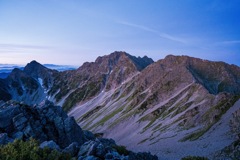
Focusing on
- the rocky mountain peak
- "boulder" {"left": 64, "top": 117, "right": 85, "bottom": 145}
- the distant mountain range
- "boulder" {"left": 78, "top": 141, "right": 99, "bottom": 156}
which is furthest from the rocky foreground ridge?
the rocky mountain peak

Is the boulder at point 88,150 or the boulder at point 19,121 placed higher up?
the boulder at point 88,150

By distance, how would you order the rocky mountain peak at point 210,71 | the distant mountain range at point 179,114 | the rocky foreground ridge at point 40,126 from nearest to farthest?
the rocky foreground ridge at point 40,126, the distant mountain range at point 179,114, the rocky mountain peak at point 210,71

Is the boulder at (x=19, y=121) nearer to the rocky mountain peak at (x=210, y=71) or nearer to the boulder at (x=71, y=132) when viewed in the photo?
the boulder at (x=71, y=132)

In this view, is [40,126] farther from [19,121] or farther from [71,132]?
[71,132]

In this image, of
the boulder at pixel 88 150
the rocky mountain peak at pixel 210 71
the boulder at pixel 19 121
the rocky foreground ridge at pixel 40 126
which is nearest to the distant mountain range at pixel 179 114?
the rocky mountain peak at pixel 210 71

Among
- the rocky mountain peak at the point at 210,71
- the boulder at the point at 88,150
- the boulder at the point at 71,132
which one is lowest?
the boulder at the point at 71,132

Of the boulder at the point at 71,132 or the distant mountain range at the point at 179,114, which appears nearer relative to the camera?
the distant mountain range at the point at 179,114

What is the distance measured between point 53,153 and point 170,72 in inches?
5509

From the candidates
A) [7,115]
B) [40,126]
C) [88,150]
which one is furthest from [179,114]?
[88,150]

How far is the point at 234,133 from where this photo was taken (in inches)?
2140

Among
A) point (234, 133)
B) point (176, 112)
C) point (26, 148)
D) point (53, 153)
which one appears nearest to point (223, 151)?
point (234, 133)

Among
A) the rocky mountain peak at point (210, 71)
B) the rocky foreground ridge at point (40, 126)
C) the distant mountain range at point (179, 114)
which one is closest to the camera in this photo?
the rocky foreground ridge at point (40, 126)

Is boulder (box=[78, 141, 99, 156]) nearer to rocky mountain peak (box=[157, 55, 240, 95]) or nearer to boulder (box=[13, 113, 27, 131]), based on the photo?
boulder (box=[13, 113, 27, 131])

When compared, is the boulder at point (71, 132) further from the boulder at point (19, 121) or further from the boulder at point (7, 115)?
the boulder at point (7, 115)
